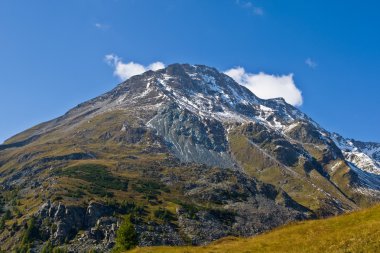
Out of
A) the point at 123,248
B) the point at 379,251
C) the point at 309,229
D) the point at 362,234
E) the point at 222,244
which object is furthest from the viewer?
the point at 123,248

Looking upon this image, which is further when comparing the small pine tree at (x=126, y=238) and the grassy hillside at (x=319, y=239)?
the small pine tree at (x=126, y=238)

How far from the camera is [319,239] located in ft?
142

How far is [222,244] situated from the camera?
170 ft

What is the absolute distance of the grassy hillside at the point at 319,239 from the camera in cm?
3862

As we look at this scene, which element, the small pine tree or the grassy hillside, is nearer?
the grassy hillside

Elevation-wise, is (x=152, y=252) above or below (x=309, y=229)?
below

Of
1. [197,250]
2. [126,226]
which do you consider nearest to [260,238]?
[197,250]

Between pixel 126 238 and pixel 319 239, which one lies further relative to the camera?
pixel 126 238

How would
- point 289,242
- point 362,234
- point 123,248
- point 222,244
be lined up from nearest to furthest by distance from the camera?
point 362,234
point 289,242
point 222,244
point 123,248

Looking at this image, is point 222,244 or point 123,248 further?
point 123,248

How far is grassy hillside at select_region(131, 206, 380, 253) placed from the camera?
1521 inches

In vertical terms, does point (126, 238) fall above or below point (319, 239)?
below

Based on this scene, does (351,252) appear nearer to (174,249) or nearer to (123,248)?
(174,249)

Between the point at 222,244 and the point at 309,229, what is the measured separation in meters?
10.2
